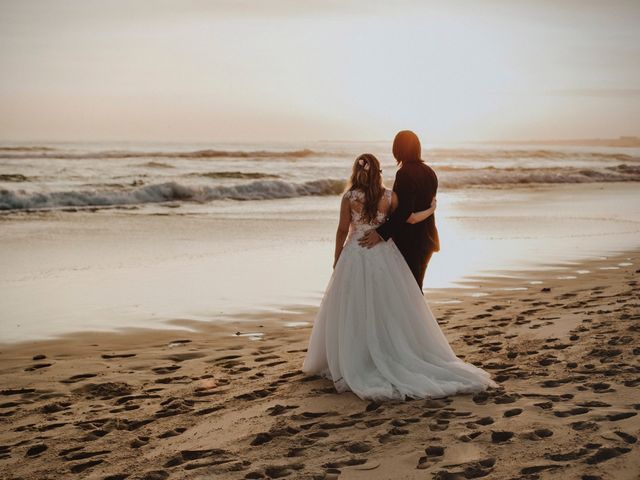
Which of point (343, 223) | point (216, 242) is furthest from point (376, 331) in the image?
point (216, 242)

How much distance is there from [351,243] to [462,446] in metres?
2.25

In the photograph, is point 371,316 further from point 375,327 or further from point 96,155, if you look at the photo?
point 96,155

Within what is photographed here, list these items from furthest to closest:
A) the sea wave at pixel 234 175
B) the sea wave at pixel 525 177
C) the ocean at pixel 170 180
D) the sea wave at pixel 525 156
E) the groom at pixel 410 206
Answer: the sea wave at pixel 525 156 → the sea wave at pixel 234 175 → the sea wave at pixel 525 177 → the ocean at pixel 170 180 → the groom at pixel 410 206

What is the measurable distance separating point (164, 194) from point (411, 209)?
73.2 ft

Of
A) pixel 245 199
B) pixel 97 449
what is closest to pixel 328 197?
pixel 245 199

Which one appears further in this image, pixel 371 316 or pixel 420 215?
pixel 420 215

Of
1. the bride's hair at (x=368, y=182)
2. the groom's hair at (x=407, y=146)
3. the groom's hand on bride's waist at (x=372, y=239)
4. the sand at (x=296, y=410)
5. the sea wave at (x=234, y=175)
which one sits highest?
the groom's hair at (x=407, y=146)

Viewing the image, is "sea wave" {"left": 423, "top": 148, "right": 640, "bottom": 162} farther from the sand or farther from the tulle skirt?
the tulle skirt

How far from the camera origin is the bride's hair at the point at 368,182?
5.86m

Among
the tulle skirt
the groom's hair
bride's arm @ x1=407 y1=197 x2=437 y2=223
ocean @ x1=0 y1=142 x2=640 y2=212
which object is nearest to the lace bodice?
the tulle skirt

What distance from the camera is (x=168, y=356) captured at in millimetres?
7121

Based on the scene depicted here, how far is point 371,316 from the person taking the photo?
586 cm

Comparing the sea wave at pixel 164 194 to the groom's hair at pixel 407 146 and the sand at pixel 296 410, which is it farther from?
the groom's hair at pixel 407 146

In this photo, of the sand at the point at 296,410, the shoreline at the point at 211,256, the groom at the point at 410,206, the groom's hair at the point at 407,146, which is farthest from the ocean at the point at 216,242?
the groom's hair at the point at 407,146
